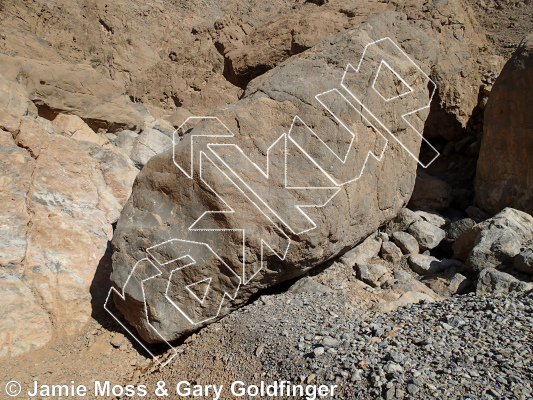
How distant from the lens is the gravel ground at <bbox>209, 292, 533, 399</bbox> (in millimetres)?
2072

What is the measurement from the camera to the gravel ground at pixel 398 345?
207 cm

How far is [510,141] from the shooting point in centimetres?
449

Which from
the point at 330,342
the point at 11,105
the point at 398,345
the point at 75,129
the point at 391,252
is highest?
the point at 11,105

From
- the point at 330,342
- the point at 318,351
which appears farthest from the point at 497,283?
the point at 318,351

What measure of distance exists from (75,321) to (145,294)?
749 millimetres

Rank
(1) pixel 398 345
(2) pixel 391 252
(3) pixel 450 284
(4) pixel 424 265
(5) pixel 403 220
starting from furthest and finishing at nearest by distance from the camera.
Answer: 1. (5) pixel 403 220
2. (2) pixel 391 252
3. (4) pixel 424 265
4. (3) pixel 450 284
5. (1) pixel 398 345

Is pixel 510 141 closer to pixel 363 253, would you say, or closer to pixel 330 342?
pixel 363 253

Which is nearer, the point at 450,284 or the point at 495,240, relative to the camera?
the point at 450,284

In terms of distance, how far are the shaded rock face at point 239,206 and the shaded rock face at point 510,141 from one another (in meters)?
2.12

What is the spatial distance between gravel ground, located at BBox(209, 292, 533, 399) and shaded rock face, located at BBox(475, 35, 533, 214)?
195 centimetres

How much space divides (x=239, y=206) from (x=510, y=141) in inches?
129

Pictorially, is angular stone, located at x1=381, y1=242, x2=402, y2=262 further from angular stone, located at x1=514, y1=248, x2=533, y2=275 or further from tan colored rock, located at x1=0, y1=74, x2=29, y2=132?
tan colored rock, located at x1=0, y1=74, x2=29, y2=132

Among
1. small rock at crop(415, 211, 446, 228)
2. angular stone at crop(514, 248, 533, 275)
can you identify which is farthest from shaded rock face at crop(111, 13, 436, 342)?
small rock at crop(415, 211, 446, 228)

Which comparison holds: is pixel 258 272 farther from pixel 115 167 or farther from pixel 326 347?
pixel 115 167
